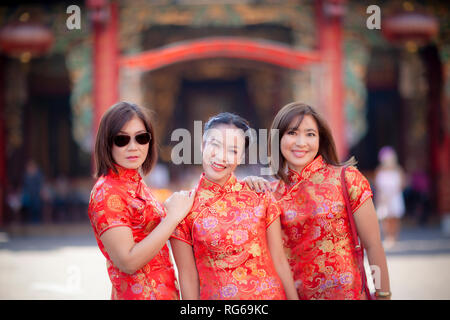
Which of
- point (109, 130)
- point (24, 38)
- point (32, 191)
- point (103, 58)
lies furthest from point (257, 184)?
point (32, 191)

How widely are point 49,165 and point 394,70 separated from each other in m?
7.29

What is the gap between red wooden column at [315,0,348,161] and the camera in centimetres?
705

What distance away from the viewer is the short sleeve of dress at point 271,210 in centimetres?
190

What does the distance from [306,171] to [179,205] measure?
609 mm

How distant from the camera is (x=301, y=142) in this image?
205cm

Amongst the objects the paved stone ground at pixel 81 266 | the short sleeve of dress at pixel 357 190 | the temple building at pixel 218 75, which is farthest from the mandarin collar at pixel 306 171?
the temple building at pixel 218 75

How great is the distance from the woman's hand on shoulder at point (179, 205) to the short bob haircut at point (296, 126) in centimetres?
47

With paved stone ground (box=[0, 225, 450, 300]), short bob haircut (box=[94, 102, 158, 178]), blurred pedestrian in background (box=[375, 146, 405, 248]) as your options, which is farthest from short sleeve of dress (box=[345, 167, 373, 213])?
blurred pedestrian in background (box=[375, 146, 405, 248])

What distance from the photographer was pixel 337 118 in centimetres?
711

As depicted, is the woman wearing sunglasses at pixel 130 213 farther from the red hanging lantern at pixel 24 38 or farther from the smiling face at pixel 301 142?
the red hanging lantern at pixel 24 38

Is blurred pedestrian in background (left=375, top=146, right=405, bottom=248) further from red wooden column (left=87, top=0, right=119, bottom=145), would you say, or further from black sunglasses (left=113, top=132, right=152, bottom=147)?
black sunglasses (left=113, top=132, right=152, bottom=147)

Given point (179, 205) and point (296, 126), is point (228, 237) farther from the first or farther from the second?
point (296, 126)
